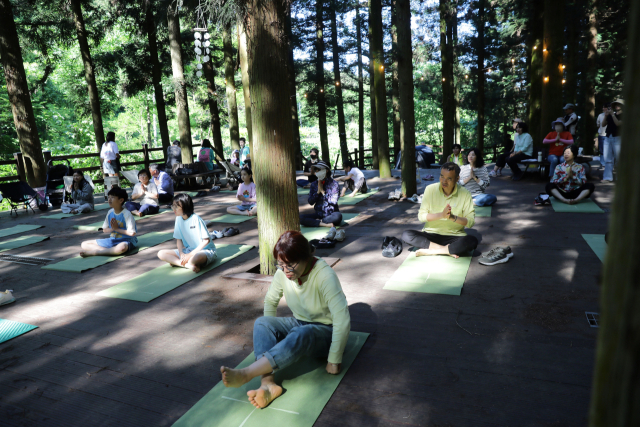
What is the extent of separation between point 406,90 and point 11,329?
7.56 meters

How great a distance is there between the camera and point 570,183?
279 inches

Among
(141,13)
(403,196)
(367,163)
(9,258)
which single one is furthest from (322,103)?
(9,258)

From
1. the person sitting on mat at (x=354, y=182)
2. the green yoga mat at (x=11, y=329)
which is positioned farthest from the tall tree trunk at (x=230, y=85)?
the green yoga mat at (x=11, y=329)

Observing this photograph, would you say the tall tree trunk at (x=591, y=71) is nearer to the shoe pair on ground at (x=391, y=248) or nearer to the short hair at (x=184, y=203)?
the shoe pair on ground at (x=391, y=248)

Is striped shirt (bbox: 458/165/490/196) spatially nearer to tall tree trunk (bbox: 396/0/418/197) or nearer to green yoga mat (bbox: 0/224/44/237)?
tall tree trunk (bbox: 396/0/418/197)

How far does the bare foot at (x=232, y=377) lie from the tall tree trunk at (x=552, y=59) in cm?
1011

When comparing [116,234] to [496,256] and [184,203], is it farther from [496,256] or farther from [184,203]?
[496,256]

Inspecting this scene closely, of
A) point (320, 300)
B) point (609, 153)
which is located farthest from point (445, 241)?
point (609, 153)

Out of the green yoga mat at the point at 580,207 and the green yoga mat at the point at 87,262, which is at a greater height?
the green yoga mat at the point at 580,207

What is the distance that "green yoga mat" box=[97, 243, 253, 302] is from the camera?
4.29 meters

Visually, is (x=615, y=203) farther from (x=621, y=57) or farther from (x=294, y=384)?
(x=621, y=57)

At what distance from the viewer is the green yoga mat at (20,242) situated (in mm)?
6641

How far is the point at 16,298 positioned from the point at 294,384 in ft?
12.2

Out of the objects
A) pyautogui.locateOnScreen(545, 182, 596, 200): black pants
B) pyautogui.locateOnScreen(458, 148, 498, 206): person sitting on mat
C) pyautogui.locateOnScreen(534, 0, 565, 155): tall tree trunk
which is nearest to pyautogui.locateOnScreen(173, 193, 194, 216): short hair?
pyautogui.locateOnScreen(458, 148, 498, 206): person sitting on mat
